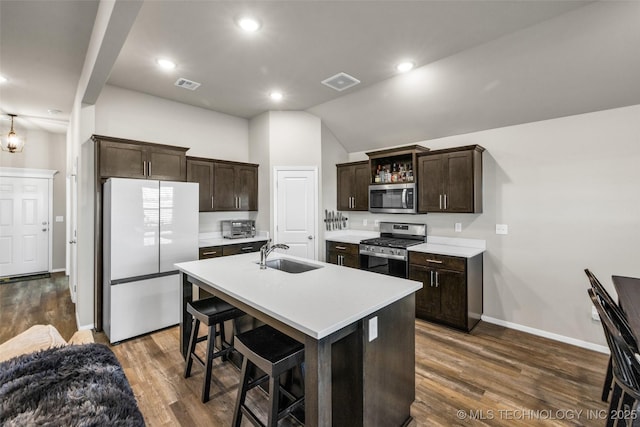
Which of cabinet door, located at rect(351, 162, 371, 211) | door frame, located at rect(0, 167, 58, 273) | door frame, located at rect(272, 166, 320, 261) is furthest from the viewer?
door frame, located at rect(0, 167, 58, 273)

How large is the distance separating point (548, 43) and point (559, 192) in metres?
1.56

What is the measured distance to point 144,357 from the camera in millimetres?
2797

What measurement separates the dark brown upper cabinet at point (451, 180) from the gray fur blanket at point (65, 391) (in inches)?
143

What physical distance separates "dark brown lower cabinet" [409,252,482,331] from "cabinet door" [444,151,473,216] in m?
0.68

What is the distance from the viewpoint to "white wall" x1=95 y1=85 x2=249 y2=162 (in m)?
3.69

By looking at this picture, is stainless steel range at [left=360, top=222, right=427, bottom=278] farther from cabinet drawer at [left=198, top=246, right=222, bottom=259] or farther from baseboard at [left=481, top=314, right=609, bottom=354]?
cabinet drawer at [left=198, top=246, right=222, bottom=259]

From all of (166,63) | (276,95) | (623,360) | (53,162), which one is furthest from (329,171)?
(53,162)

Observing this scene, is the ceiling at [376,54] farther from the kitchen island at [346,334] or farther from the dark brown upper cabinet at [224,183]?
the kitchen island at [346,334]

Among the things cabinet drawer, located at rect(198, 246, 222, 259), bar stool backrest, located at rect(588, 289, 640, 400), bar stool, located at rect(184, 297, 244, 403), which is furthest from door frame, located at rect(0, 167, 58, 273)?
bar stool backrest, located at rect(588, 289, 640, 400)

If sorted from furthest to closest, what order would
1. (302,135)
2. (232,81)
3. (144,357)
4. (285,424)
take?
(302,135) → (232,81) → (144,357) → (285,424)

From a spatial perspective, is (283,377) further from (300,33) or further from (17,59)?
(17,59)

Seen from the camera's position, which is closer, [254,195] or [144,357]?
[144,357]

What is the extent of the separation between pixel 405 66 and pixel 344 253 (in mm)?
2700

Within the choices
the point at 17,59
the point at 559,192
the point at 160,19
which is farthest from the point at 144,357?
the point at 559,192
